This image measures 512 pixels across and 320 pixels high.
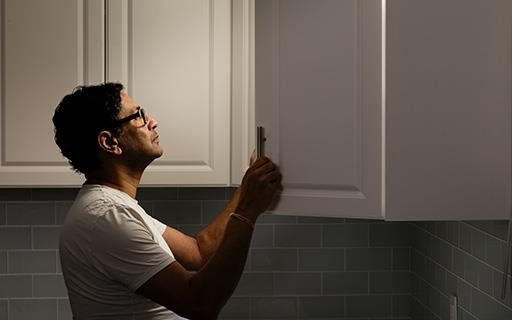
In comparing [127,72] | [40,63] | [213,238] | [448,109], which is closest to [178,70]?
[127,72]

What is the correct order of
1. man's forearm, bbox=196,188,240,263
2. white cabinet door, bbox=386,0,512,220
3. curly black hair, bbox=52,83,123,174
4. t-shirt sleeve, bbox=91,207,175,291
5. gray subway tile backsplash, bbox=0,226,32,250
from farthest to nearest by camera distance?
1. gray subway tile backsplash, bbox=0,226,32,250
2. man's forearm, bbox=196,188,240,263
3. curly black hair, bbox=52,83,123,174
4. t-shirt sleeve, bbox=91,207,175,291
5. white cabinet door, bbox=386,0,512,220

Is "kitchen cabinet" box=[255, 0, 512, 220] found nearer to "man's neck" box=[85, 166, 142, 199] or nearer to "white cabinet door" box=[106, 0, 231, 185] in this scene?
"man's neck" box=[85, 166, 142, 199]

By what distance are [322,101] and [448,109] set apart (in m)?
0.31

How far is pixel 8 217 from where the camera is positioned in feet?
11.2

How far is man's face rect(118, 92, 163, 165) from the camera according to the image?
8.34 ft

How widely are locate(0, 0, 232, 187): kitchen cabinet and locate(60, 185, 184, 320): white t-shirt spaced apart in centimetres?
54

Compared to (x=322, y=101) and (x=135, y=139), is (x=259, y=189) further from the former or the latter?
(x=135, y=139)

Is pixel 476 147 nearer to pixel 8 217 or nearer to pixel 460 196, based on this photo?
pixel 460 196

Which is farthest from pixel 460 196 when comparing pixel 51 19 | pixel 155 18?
pixel 51 19

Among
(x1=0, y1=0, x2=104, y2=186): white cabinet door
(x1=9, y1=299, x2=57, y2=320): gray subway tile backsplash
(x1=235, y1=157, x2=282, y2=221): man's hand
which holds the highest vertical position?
(x1=0, y1=0, x2=104, y2=186): white cabinet door

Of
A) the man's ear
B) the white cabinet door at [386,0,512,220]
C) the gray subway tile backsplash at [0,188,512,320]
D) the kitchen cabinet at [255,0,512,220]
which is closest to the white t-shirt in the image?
the man's ear

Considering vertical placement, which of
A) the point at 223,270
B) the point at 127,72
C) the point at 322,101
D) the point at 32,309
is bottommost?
the point at 32,309

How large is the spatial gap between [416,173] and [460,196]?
0.12 metres

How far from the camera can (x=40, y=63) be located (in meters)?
2.96
